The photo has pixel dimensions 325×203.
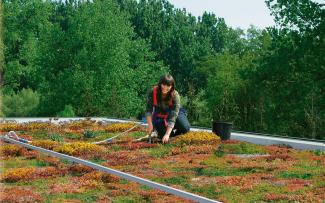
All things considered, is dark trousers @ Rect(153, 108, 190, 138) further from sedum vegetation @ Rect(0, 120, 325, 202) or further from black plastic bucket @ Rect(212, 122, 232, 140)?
black plastic bucket @ Rect(212, 122, 232, 140)

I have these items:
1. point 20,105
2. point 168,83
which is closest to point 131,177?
point 168,83

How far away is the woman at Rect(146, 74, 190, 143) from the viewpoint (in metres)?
15.4

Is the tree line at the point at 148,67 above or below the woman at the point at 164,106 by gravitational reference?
above

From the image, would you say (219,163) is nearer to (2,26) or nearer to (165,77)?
(165,77)

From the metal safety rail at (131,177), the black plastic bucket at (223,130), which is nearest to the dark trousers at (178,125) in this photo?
the black plastic bucket at (223,130)

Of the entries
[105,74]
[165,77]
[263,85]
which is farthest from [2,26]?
[165,77]

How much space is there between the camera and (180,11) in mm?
96000

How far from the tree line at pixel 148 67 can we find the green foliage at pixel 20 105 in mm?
107

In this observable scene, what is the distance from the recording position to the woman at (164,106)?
15.4 metres

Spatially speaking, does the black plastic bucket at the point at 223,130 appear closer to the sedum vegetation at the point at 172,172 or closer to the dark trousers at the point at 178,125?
the sedum vegetation at the point at 172,172

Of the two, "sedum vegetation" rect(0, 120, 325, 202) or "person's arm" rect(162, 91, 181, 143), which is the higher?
"person's arm" rect(162, 91, 181, 143)

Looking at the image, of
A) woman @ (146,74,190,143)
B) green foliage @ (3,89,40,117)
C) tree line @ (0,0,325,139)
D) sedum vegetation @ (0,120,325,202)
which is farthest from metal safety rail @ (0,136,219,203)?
green foliage @ (3,89,40,117)

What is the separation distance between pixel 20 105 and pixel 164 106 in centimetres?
4332

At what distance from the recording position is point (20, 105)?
57.0 metres
